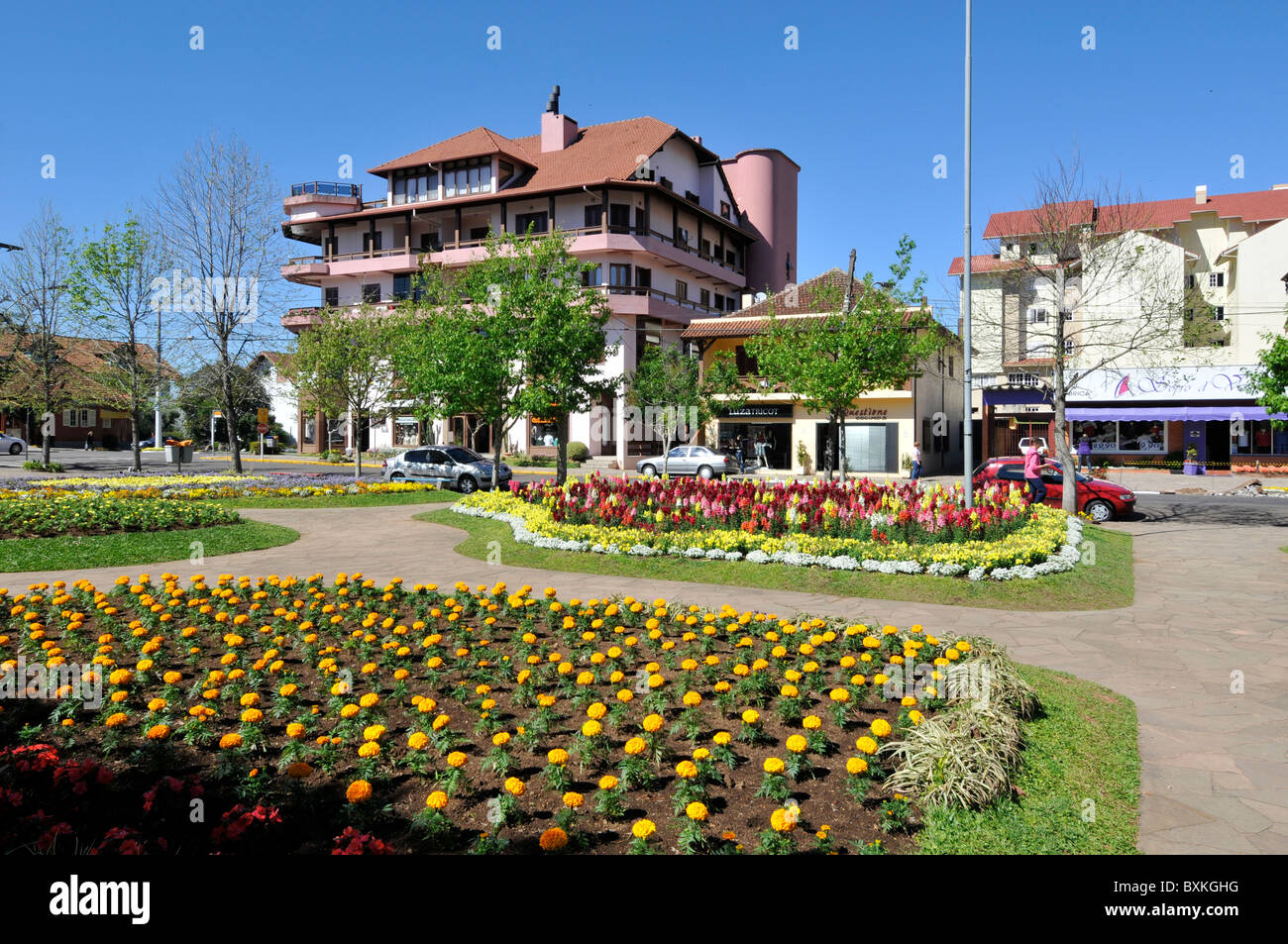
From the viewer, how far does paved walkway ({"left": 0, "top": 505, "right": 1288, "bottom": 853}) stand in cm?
411

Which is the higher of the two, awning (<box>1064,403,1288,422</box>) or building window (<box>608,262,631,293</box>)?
building window (<box>608,262,631,293</box>)

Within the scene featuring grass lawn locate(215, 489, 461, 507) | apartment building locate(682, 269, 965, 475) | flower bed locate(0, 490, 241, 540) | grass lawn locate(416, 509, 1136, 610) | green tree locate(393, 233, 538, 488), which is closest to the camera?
grass lawn locate(416, 509, 1136, 610)

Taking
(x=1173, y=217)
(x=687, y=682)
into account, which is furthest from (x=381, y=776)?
(x=1173, y=217)

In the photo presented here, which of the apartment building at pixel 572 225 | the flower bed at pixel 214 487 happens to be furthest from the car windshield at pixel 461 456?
the apartment building at pixel 572 225

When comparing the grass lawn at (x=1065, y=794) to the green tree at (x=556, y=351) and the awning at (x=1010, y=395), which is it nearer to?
the green tree at (x=556, y=351)

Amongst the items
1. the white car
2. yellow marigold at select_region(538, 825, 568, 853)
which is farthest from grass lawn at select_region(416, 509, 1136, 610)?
the white car

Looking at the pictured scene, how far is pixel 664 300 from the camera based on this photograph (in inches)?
1759

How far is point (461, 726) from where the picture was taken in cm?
437

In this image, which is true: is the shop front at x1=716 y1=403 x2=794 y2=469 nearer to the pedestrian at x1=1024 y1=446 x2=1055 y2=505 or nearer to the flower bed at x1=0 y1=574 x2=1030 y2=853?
the pedestrian at x1=1024 y1=446 x2=1055 y2=505

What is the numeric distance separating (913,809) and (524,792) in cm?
184

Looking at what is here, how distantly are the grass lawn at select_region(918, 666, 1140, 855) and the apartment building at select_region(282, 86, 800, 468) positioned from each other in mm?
35230

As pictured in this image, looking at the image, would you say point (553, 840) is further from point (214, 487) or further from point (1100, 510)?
point (214, 487)

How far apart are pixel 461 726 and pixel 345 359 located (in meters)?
26.6
